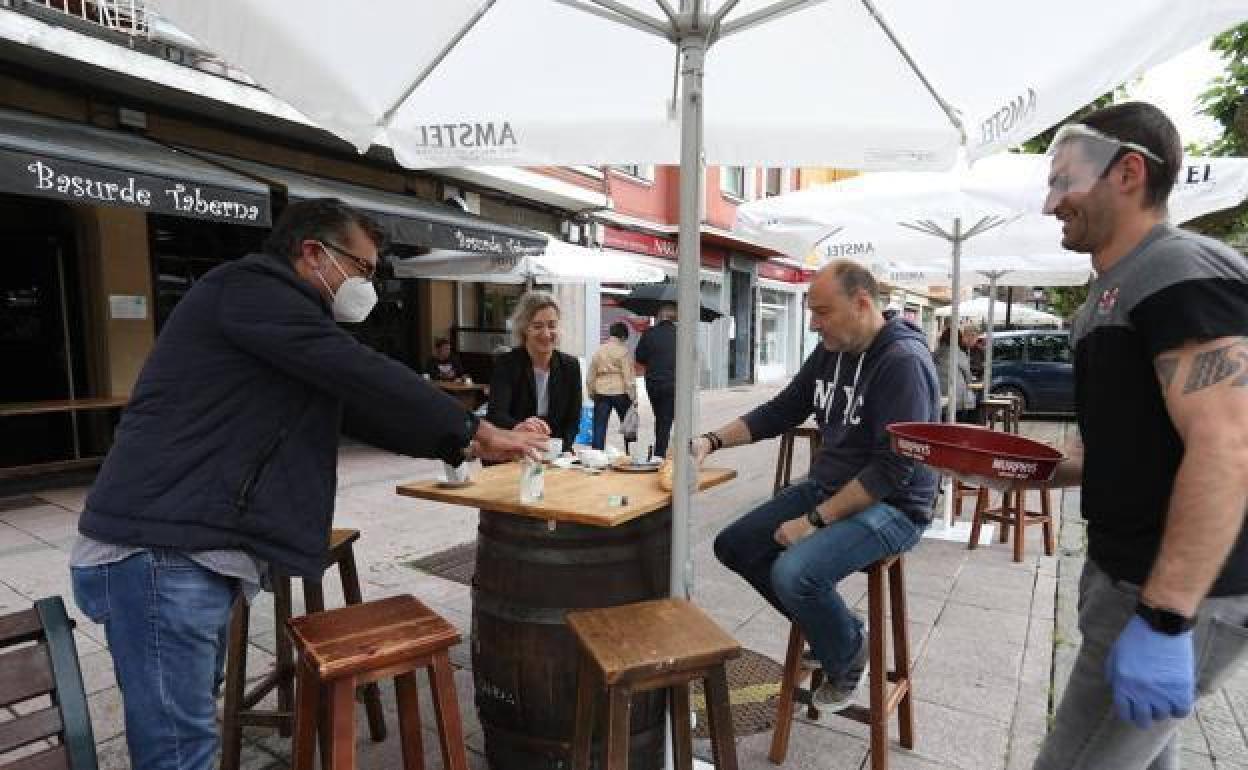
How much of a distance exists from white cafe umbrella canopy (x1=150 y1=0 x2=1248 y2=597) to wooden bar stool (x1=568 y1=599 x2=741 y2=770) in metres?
0.27

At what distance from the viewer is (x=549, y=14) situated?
8.08ft

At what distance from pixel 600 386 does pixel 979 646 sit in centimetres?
568

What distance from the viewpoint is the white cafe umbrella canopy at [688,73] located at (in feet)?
6.95

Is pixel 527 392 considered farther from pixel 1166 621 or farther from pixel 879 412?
pixel 1166 621

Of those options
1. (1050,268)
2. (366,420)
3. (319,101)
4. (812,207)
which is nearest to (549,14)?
(319,101)

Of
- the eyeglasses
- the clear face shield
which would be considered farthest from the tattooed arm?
the eyeglasses

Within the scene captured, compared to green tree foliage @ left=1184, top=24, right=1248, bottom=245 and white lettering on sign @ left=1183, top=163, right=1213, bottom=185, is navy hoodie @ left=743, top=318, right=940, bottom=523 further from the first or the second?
green tree foliage @ left=1184, top=24, right=1248, bottom=245

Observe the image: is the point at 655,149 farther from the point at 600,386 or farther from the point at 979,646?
the point at 600,386

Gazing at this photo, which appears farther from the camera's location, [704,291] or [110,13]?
[704,291]

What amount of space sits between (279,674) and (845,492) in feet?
7.41

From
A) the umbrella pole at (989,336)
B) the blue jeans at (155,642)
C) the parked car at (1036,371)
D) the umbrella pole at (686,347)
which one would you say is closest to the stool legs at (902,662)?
the umbrella pole at (686,347)

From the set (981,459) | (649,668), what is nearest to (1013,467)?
(981,459)

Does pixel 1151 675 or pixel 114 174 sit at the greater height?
pixel 114 174

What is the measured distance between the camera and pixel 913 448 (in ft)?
6.82
